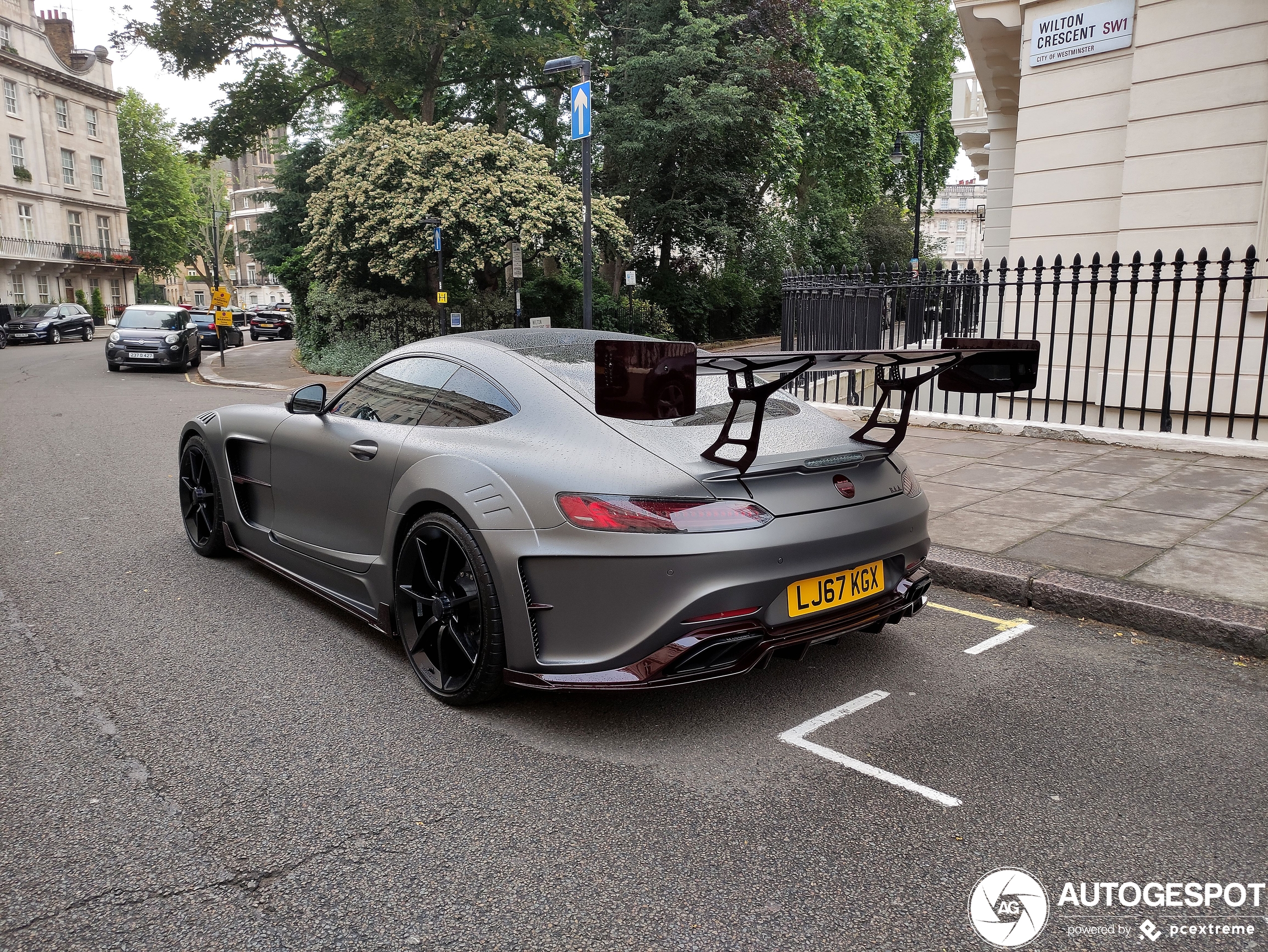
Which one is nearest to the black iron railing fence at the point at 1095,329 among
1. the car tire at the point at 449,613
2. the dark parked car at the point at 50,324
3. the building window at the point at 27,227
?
the car tire at the point at 449,613

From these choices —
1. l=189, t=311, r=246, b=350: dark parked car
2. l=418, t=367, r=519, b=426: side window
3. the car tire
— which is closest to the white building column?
l=418, t=367, r=519, b=426: side window

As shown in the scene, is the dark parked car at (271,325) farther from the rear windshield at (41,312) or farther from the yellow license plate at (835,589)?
the yellow license plate at (835,589)

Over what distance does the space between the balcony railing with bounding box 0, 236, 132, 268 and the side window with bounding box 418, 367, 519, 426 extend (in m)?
56.1

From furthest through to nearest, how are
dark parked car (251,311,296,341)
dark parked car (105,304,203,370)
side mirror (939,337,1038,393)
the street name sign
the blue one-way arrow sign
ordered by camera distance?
1. dark parked car (251,311,296,341)
2. dark parked car (105,304,203,370)
3. the blue one-way arrow sign
4. the street name sign
5. side mirror (939,337,1038,393)

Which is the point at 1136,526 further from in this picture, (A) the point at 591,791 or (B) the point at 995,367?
(A) the point at 591,791

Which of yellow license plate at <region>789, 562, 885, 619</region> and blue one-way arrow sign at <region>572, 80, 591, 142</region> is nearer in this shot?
yellow license plate at <region>789, 562, 885, 619</region>

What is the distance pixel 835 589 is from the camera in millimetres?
3309

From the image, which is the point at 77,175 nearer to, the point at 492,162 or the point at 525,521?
the point at 492,162

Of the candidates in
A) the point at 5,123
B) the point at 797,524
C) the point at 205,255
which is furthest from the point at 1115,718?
the point at 205,255

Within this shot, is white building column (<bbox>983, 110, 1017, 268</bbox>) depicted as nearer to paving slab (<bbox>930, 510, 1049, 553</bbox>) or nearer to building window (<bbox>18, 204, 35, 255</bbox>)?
paving slab (<bbox>930, 510, 1049, 553</bbox>)

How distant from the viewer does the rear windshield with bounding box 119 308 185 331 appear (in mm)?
22703

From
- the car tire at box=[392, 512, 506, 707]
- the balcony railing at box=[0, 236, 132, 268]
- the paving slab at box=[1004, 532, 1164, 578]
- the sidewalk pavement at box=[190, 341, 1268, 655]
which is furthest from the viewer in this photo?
the balcony railing at box=[0, 236, 132, 268]

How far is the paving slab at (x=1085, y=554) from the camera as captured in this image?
4879mm

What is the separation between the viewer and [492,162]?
72.2ft
